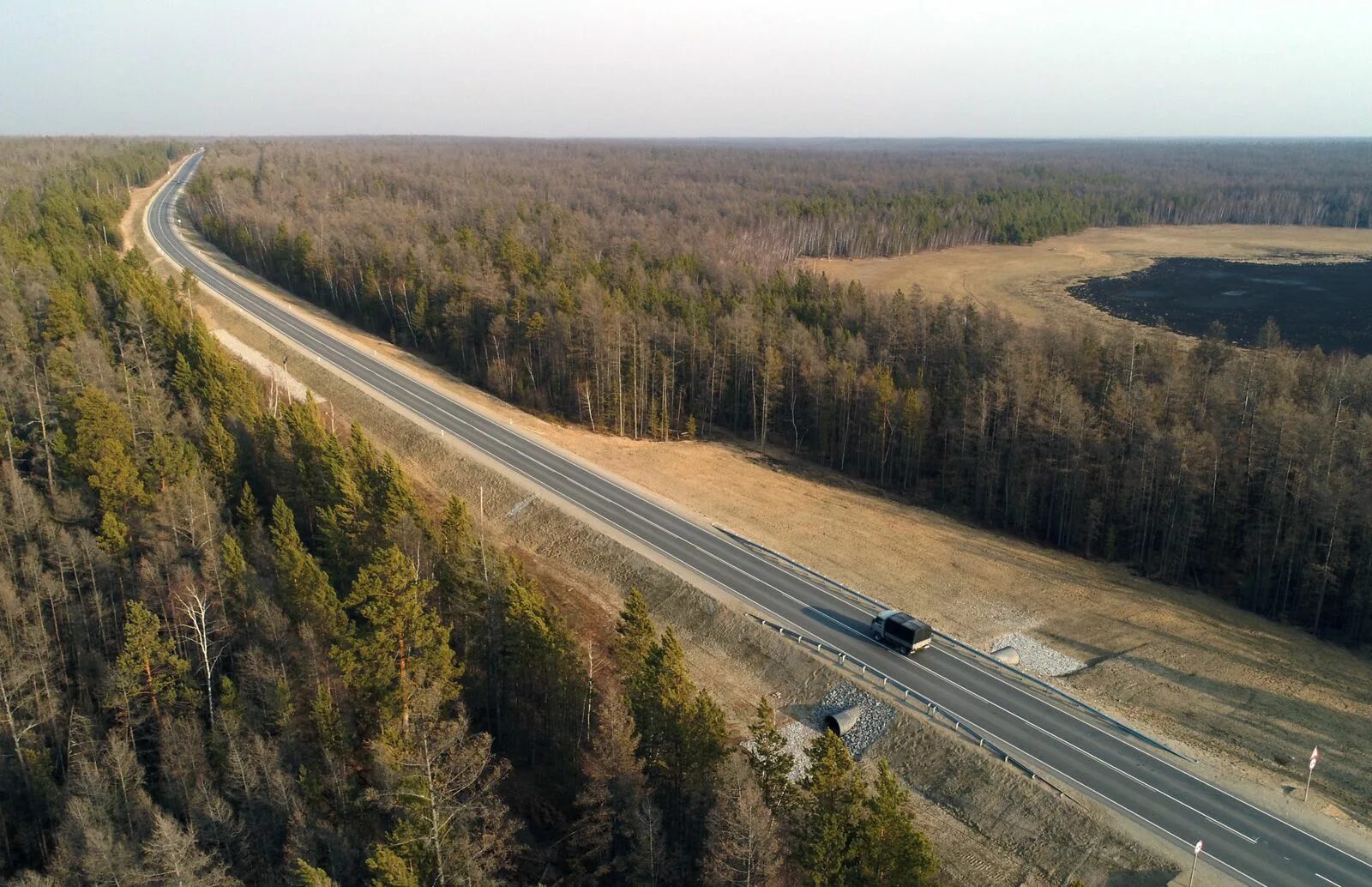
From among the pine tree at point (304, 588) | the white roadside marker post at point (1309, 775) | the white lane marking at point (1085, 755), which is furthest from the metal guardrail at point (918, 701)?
the pine tree at point (304, 588)

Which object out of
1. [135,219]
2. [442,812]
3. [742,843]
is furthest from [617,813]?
[135,219]

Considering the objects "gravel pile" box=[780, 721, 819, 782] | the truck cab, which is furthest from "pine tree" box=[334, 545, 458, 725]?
the truck cab

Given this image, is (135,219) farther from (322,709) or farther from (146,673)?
(322,709)

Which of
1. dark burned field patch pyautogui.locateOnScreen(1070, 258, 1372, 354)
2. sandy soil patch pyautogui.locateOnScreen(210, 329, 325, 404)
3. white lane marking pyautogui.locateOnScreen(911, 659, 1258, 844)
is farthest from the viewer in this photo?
dark burned field patch pyautogui.locateOnScreen(1070, 258, 1372, 354)

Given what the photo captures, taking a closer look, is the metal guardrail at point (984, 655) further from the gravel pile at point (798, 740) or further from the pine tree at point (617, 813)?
the pine tree at point (617, 813)

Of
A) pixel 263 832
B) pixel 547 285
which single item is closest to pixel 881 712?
pixel 263 832

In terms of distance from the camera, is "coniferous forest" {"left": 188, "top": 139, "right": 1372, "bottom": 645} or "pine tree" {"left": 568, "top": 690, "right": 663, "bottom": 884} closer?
"pine tree" {"left": 568, "top": 690, "right": 663, "bottom": 884}

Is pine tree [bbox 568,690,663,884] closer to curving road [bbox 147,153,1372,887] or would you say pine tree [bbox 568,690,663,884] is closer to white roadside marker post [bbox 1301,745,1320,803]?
curving road [bbox 147,153,1372,887]
